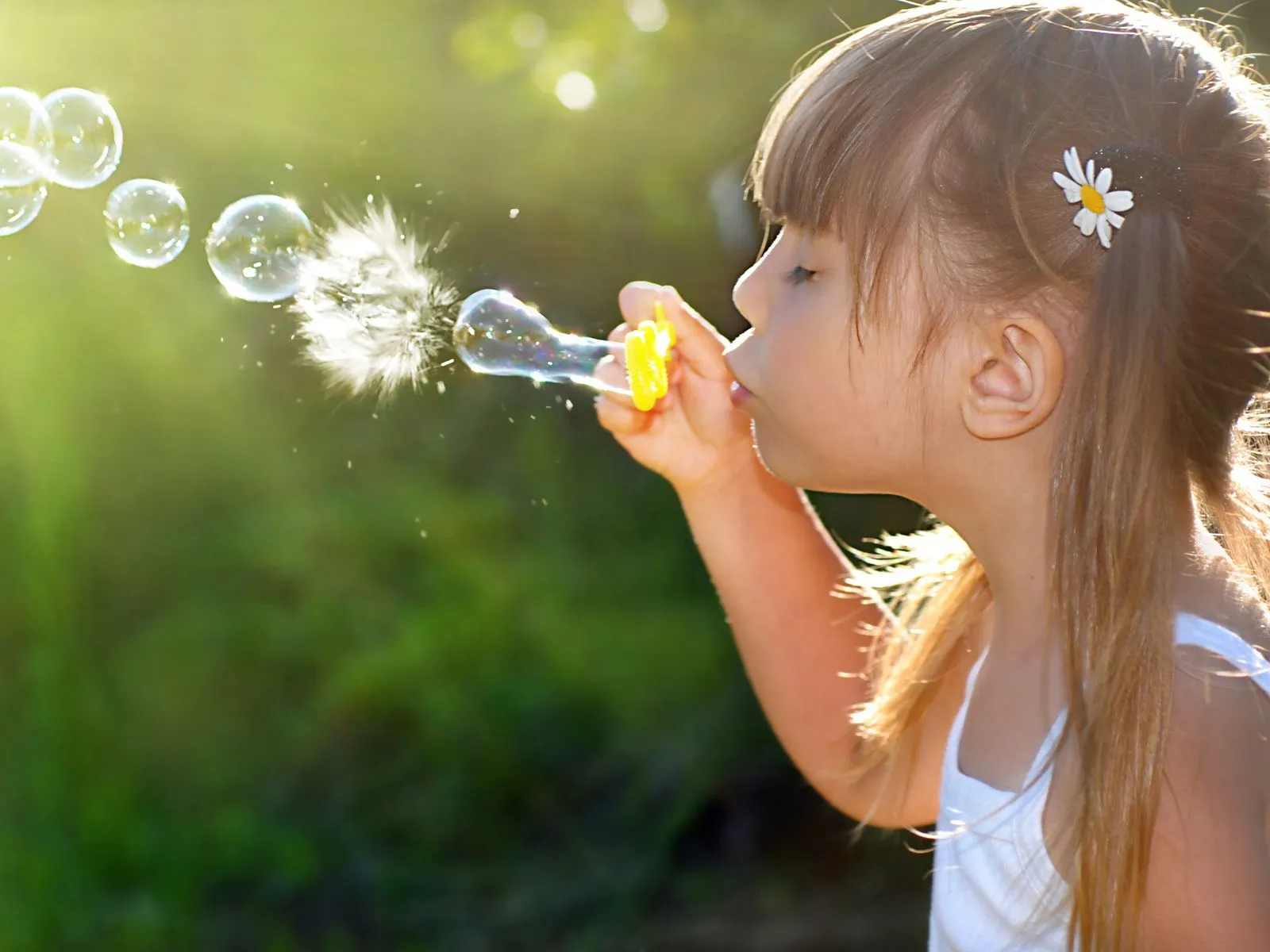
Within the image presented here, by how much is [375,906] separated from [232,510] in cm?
90

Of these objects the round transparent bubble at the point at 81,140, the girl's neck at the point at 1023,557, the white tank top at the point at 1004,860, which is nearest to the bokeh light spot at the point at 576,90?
the round transparent bubble at the point at 81,140

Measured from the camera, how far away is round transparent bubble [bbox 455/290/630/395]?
152cm

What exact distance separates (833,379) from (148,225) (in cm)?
93

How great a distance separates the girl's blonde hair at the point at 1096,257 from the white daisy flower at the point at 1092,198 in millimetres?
12

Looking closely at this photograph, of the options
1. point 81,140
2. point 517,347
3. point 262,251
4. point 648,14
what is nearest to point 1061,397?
point 517,347

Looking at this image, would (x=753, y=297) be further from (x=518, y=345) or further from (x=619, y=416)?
(x=518, y=345)

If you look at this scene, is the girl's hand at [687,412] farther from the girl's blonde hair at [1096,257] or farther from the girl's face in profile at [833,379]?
the girl's blonde hair at [1096,257]

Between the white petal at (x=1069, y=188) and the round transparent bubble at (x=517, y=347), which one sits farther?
the round transparent bubble at (x=517, y=347)

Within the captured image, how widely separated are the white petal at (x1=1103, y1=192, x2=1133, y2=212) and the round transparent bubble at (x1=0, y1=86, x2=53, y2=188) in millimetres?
1231

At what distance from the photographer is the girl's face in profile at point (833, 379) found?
1.20 m

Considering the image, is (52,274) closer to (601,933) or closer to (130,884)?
(130,884)

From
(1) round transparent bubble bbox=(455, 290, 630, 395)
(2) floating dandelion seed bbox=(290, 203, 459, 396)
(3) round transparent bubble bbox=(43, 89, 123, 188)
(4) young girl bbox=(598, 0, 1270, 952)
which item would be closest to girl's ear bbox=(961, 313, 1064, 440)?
(4) young girl bbox=(598, 0, 1270, 952)

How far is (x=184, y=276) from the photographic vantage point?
117 inches

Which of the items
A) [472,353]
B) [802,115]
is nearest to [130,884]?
[472,353]
